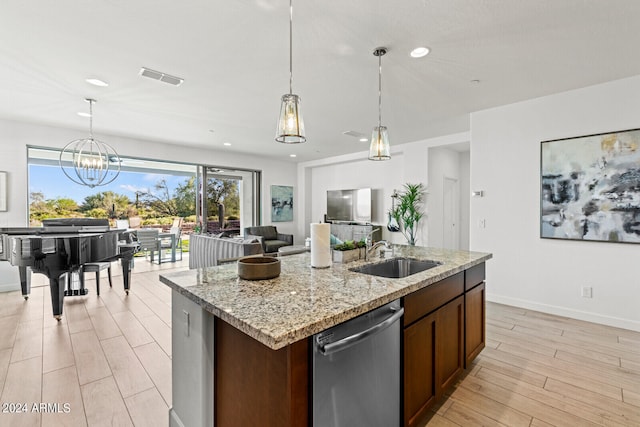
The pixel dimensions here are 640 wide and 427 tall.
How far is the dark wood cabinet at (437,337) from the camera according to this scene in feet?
5.07

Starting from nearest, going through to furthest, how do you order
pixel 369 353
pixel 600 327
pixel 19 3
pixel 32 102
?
pixel 369 353, pixel 19 3, pixel 600 327, pixel 32 102

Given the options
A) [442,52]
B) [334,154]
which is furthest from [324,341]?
[334,154]

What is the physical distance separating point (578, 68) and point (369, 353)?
3.46m

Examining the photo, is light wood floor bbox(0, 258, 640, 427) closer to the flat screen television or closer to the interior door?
the interior door

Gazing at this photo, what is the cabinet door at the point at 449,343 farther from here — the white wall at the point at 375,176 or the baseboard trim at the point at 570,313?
the white wall at the point at 375,176

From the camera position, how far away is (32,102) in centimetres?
378

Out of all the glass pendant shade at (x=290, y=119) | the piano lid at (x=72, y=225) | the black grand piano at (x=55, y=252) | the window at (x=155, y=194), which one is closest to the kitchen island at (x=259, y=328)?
the glass pendant shade at (x=290, y=119)

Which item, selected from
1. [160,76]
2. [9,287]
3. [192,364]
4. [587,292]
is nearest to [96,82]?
[160,76]

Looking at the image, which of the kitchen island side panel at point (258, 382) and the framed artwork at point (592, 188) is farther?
the framed artwork at point (592, 188)

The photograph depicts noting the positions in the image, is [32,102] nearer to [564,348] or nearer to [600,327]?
[564,348]

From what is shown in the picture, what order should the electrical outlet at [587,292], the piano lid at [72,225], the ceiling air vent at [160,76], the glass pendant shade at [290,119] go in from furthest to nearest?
the piano lid at [72,225] → the electrical outlet at [587,292] → the ceiling air vent at [160,76] → the glass pendant shade at [290,119]

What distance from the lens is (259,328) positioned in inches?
37.5

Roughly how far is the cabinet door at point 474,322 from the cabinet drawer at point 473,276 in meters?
0.04

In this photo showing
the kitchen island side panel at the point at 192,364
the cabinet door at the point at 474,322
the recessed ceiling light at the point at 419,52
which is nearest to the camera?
the kitchen island side panel at the point at 192,364
